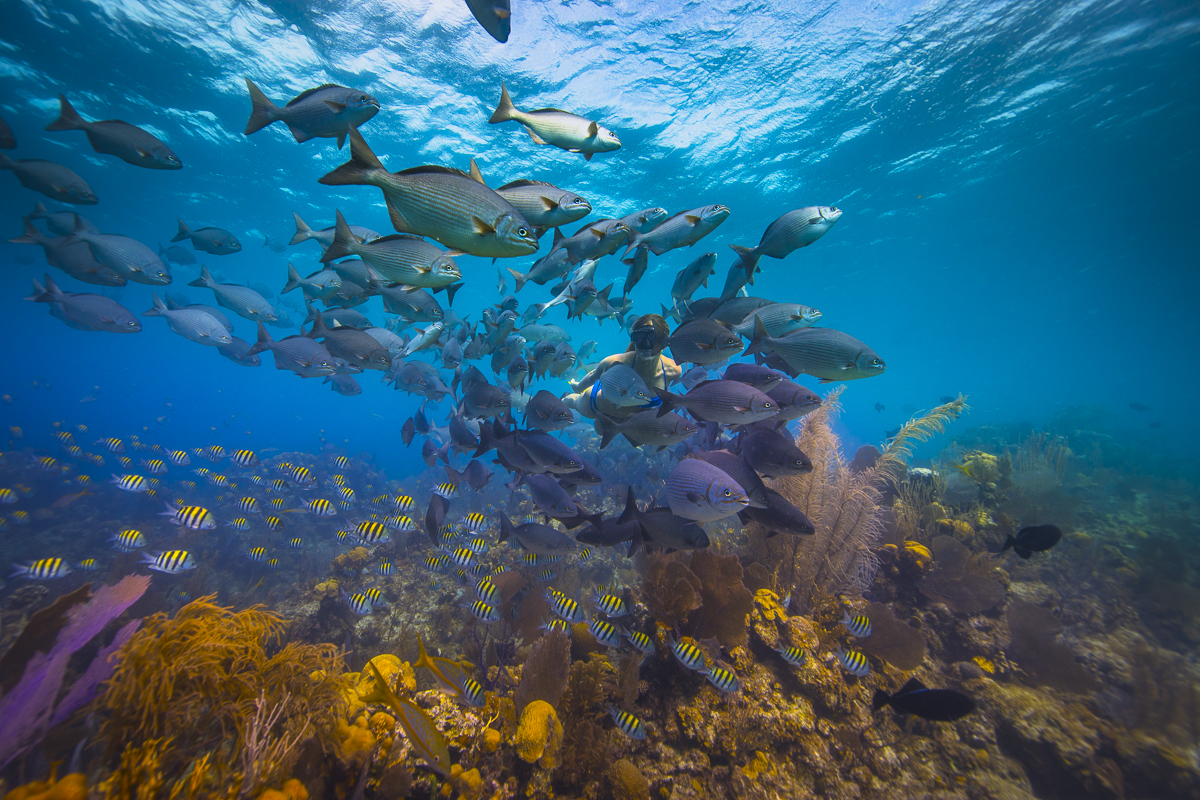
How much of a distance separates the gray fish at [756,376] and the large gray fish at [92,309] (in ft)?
28.5

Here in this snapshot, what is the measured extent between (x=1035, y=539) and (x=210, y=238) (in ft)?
41.3

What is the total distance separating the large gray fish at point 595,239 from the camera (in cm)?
356

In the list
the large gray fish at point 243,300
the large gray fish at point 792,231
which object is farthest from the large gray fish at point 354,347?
the large gray fish at point 792,231

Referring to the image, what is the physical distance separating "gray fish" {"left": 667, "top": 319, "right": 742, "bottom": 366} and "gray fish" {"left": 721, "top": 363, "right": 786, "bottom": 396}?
0.20 m

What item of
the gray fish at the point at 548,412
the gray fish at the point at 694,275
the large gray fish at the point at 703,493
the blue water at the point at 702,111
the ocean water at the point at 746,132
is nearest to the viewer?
the large gray fish at the point at 703,493

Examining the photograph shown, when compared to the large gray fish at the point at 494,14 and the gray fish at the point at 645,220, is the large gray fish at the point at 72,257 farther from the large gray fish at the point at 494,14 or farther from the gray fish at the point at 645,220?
the gray fish at the point at 645,220

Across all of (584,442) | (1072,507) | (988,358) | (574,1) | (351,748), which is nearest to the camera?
(351,748)

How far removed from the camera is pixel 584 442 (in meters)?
21.4

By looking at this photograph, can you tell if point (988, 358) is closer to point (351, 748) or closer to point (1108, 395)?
point (1108, 395)

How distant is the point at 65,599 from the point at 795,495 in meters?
7.63

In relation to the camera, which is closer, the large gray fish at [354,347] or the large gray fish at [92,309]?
the large gray fish at [354,347]

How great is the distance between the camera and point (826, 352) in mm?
3311

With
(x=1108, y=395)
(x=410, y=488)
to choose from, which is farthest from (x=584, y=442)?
(x=1108, y=395)

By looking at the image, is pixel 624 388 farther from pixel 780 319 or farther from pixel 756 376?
pixel 780 319
